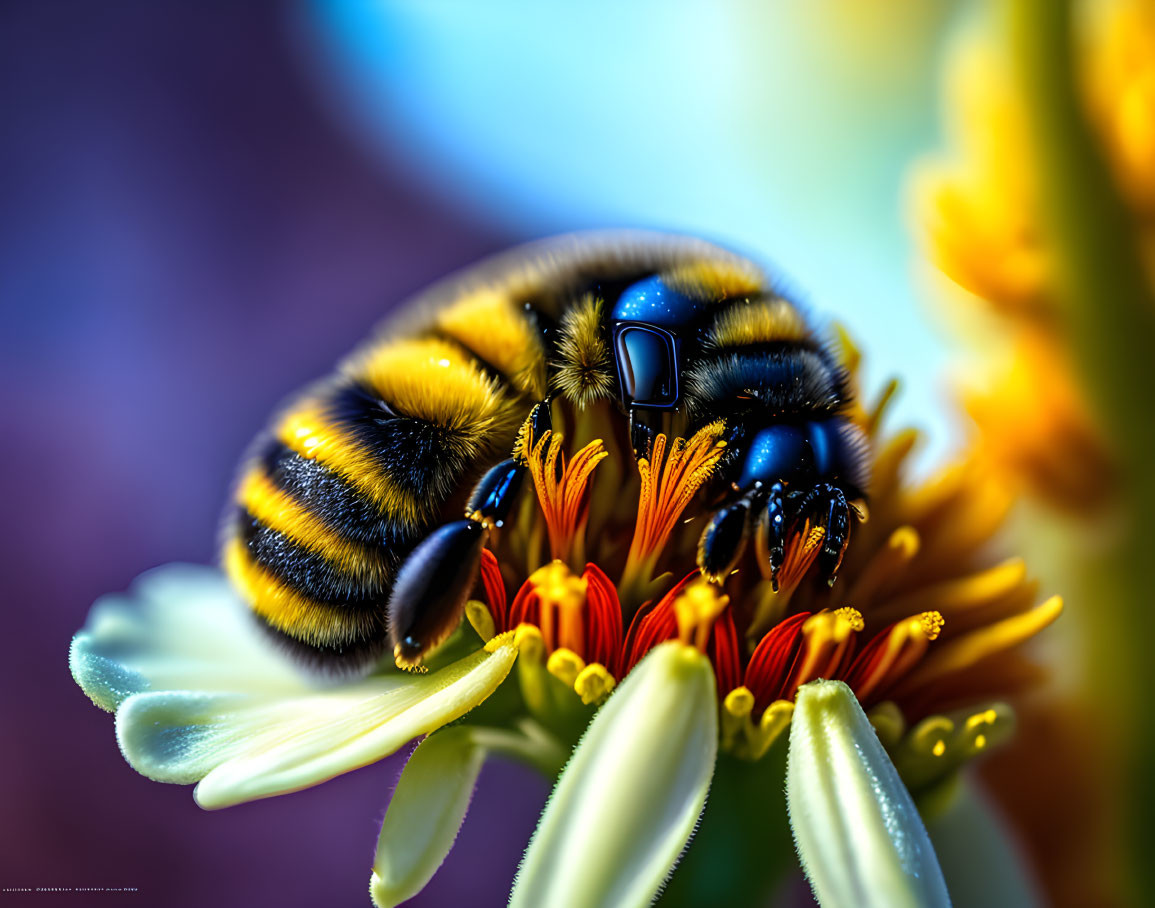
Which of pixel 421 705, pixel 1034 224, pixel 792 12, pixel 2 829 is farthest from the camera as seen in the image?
pixel 792 12

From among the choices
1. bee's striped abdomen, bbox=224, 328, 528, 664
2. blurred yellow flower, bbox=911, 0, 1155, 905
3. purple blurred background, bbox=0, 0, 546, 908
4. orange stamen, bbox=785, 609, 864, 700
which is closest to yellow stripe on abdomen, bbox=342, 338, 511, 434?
bee's striped abdomen, bbox=224, 328, 528, 664

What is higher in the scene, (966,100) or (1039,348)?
(966,100)

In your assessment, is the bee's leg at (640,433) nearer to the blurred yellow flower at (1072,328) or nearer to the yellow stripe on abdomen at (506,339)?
the yellow stripe on abdomen at (506,339)

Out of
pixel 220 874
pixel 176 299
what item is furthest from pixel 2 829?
pixel 176 299

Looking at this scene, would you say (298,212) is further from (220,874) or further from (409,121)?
(220,874)

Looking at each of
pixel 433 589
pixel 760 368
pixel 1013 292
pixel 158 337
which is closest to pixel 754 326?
pixel 760 368

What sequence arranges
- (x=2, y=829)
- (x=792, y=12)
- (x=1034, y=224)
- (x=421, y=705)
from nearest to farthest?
(x=421, y=705) < (x=1034, y=224) < (x=2, y=829) < (x=792, y=12)

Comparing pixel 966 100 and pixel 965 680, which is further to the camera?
pixel 966 100

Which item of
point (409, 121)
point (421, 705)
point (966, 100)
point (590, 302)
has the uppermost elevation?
point (409, 121)
